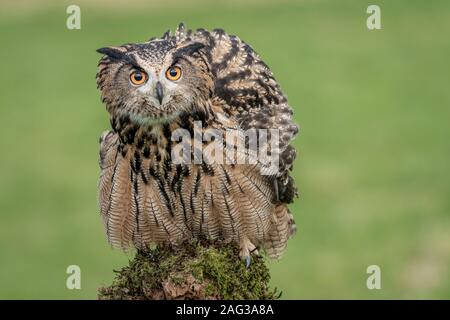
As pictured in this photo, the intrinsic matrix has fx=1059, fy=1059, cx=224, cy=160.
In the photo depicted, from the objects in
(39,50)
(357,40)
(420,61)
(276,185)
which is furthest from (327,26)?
(276,185)

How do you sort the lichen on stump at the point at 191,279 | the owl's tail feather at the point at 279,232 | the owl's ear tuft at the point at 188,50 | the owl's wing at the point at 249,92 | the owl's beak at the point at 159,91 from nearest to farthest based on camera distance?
the lichen on stump at the point at 191,279, the owl's beak at the point at 159,91, the owl's ear tuft at the point at 188,50, the owl's wing at the point at 249,92, the owl's tail feather at the point at 279,232

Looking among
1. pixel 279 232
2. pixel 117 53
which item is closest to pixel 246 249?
pixel 279 232

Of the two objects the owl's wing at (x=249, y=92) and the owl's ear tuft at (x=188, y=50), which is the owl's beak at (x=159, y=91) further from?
the owl's wing at (x=249, y=92)

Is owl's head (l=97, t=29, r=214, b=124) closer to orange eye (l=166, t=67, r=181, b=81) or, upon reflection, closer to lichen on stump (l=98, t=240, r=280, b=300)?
orange eye (l=166, t=67, r=181, b=81)

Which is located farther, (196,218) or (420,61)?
(420,61)

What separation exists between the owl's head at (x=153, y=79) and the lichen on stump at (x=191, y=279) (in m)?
0.77

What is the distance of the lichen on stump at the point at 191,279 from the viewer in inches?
194

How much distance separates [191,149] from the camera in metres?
5.65

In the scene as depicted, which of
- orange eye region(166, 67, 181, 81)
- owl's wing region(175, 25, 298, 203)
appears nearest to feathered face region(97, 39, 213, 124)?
orange eye region(166, 67, 181, 81)

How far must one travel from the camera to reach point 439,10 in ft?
84.5

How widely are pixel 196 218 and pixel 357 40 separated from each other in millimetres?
19453

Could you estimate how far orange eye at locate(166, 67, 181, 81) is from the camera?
5363mm

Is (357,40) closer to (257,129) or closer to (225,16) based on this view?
(225,16)

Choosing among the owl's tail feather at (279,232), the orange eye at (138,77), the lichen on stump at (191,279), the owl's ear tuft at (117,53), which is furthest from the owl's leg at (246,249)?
the owl's ear tuft at (117,53)
